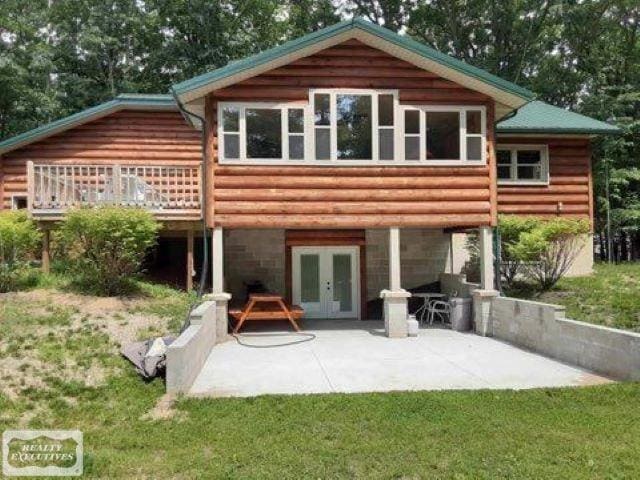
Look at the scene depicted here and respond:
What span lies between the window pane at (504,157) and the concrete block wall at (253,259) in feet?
23.4

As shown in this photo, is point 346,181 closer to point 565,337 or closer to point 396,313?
point 396,313

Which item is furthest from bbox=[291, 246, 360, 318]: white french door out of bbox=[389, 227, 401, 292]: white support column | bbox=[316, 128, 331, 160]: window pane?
bbox=[316, 128, 331, 160]: window pane

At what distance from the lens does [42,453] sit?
4.86 m

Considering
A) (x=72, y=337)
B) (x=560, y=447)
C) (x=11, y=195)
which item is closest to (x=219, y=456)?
(x=560, y=447)

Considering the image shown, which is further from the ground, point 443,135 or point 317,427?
point 443,135

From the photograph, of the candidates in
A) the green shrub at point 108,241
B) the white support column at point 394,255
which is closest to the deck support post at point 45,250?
the green shrub at point 108,241

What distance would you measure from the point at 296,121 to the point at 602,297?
26.2ft

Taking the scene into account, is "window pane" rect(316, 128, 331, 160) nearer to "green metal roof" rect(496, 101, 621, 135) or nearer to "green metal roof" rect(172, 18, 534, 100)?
"green metal roof" rect(172, 18, 534, 100)

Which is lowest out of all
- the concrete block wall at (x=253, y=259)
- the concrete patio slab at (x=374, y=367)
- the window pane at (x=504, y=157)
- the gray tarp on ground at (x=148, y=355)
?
the concrete patio slab at (x=374, y=367)

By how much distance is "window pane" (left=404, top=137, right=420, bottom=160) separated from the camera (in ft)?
37.5

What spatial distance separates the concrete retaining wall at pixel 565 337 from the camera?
7.09 metres

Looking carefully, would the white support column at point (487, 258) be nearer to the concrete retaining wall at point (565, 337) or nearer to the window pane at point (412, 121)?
the concrete retaining wall at point (565, 337)

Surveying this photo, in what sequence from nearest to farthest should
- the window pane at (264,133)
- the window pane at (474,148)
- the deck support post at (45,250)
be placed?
the window pane at (264,133)
the window pane at (474,148)
the deck support post at (45,250)

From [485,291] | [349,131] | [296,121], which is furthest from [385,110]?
[485,291]
